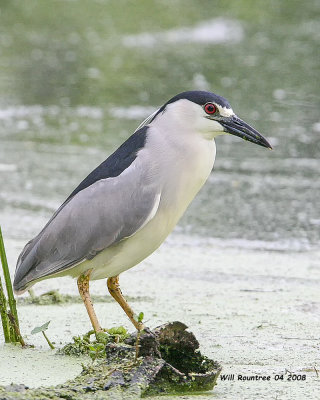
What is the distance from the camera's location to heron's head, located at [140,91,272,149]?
4645mm

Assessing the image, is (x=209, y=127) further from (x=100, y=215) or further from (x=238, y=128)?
A: (x=100, y=215)

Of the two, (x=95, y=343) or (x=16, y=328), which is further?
(x=16, y=328)

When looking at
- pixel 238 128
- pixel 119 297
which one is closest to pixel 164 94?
pixel 238 128

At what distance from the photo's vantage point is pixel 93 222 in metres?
4.59

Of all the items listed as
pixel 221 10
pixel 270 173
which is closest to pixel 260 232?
pixel 270 173

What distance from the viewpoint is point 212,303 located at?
5328 millimetres

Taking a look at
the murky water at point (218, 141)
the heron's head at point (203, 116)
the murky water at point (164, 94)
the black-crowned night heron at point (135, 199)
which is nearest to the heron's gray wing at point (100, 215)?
the black-crowned night heron at point (135, 199)

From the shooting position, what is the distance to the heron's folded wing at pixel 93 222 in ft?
14.7

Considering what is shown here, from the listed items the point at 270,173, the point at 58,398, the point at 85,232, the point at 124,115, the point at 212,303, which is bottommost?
the point at 58,398

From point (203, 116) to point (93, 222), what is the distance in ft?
2.62

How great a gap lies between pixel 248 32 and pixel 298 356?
10641 mm

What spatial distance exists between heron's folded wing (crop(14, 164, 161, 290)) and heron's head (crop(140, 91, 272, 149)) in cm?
34

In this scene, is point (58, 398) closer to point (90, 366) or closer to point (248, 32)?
point (90, 366)

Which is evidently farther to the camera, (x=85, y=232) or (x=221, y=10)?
(x=221, y=10)
